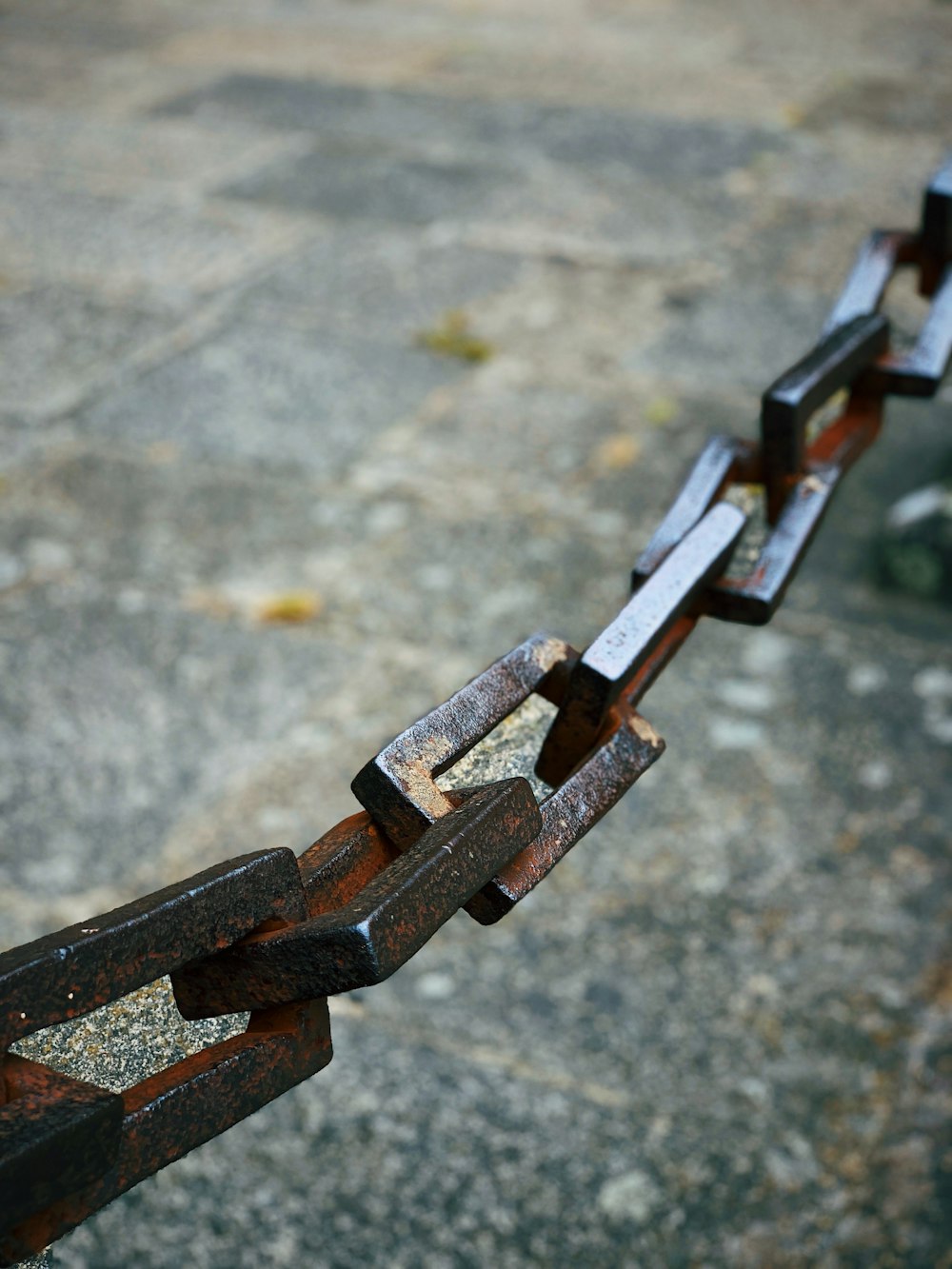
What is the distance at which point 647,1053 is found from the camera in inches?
91.7

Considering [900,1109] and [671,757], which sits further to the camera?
[671,757]

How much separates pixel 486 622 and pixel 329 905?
8.29 feet

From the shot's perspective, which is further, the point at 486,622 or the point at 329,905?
the point at 486,622

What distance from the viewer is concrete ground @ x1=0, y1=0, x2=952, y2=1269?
84.9 inches

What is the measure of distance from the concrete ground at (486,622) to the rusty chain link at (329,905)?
136 cm

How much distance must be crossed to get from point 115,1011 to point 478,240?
4595mm

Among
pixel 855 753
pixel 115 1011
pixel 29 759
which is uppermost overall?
pixel 115 1011

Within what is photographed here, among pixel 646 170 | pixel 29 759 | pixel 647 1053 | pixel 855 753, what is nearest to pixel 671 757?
pixel 855 753

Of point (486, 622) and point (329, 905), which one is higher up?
point (329, 905)

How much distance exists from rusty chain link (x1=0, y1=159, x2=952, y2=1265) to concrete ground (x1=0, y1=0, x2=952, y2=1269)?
1.36 m

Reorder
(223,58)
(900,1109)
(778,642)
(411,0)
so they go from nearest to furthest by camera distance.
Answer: (900,1109) < (778,642) < (223,58) < (411,0)

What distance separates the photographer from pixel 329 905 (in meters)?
0.79

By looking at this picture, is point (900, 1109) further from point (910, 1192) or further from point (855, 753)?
point (855, 753)

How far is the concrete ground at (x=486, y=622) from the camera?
216cm
